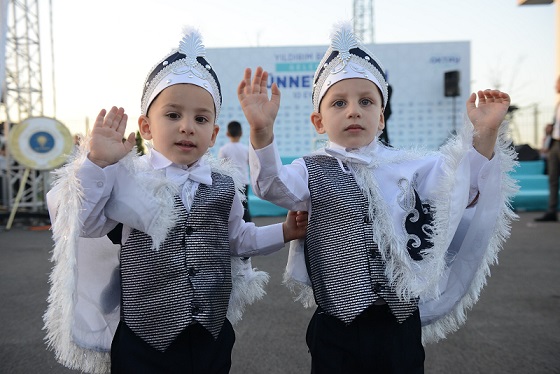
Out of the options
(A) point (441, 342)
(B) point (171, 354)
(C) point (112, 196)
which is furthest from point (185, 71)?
(A) point (441, 342)

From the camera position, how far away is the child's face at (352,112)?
66.1 inches

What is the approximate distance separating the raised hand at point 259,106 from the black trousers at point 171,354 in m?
0.59

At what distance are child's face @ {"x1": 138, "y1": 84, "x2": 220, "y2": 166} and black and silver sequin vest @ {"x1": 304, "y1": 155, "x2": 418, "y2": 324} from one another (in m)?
0.37

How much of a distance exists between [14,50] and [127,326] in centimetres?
857

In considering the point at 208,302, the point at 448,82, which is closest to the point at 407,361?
the point at 208,302

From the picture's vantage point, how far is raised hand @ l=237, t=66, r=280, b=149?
1.45 metres

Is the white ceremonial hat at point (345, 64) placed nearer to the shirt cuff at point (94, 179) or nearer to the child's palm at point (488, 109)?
the child's palm at point (488, 109)

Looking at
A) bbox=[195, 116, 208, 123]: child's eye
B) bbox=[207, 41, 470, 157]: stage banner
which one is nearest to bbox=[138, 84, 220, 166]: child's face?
bbox=[195, 116, 208, 123]: child's eye

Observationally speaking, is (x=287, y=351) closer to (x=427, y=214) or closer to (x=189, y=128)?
(x=427, y=214)

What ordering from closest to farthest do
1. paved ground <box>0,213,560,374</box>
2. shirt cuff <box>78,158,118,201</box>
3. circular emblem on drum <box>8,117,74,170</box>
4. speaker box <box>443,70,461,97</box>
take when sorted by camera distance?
shirt cuff <box>78,158,118,201</box> → paved ground <box>0,213,560,374</box> → circular emblem on drum <box>8,117,74,170</box> → speaker box <box>443,70,461,97</box>

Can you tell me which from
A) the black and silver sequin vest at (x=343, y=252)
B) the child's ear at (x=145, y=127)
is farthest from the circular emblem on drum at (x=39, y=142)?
the black and silver sequin vest at (x=343, y=252)

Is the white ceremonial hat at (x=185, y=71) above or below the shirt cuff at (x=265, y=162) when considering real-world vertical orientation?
above

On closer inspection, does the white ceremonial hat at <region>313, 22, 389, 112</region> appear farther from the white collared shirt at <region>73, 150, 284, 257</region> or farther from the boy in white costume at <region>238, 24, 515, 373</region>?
the white collared shirt at <region>73, 150, 284, 257</region>

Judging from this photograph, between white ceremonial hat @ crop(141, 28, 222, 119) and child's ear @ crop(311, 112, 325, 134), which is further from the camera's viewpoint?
child's ear @ crop(311, 112, 325, 134)
